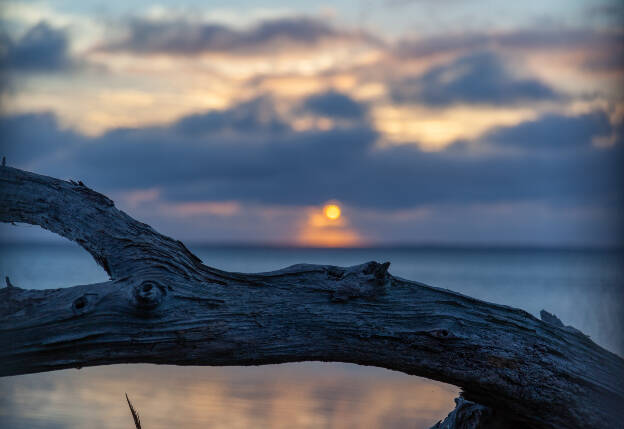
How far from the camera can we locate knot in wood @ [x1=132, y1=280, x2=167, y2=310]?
142 inches

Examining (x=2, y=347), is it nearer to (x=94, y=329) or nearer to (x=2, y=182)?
(x=94, y=329)

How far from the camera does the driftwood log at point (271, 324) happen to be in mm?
3619

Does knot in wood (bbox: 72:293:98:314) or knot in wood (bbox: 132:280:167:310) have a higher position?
knot in wood (bbox: 132:280:167:310)

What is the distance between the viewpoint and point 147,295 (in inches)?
142

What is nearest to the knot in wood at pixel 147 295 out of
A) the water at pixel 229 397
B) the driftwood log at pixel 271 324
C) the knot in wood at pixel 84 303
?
the driftwood log at pixel 271 324

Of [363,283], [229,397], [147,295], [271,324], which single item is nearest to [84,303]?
[147,295]

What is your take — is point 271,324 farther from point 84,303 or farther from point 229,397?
point 229,397

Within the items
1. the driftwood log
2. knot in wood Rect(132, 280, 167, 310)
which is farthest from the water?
knot in wood Rect(132, 280, 167, 310)

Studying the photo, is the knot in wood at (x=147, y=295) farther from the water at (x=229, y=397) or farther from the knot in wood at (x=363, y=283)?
the water at (x=229, y=397)

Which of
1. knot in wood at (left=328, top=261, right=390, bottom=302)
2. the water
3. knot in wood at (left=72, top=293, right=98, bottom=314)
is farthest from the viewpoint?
the water

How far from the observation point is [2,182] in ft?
14.0

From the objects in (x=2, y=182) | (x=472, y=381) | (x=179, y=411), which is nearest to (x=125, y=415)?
(x=179, y=411)

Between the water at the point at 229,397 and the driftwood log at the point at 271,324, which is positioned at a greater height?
the water at the point at 229,397

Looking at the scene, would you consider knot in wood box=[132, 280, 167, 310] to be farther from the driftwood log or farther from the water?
the water
